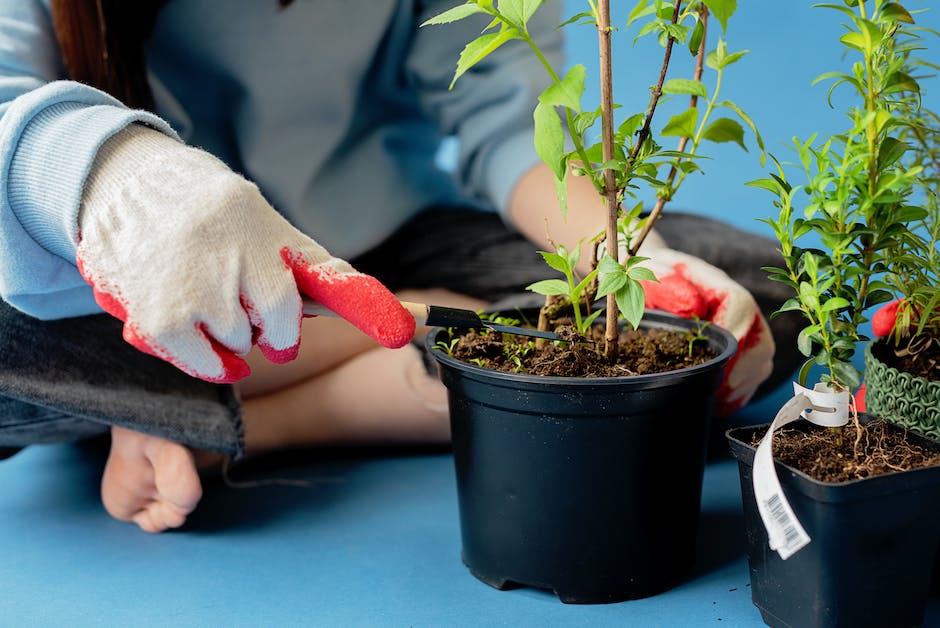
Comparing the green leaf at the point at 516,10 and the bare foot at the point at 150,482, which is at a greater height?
the green leaf at the point at 516,10

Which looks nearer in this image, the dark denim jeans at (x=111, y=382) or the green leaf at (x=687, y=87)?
the green leaf at (x=687, y=87)

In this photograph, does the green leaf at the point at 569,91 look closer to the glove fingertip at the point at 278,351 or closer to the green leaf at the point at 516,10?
the green leaf at the point at 516,10

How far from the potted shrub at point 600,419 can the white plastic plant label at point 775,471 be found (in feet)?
0.26

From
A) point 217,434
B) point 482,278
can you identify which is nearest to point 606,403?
point 217,434

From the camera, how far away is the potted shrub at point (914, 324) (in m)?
0.74

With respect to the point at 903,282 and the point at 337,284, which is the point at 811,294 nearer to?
the point at 903,282

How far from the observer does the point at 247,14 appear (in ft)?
4.10

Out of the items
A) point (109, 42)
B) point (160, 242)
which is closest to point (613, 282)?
point (160, 242)

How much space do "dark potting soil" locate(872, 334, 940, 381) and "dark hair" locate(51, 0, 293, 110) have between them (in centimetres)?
89

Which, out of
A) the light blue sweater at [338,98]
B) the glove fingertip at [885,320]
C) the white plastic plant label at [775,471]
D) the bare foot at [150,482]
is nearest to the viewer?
the white plastic plant label at [775,471]

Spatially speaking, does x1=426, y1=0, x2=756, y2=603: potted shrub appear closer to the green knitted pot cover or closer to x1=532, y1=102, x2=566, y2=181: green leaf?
x1=532, y1=102, x2=566, y2=181: green leaf

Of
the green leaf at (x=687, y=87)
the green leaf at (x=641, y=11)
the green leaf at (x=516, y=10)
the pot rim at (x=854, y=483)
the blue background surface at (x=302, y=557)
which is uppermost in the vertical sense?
the green leaf at (x=516, y=10)

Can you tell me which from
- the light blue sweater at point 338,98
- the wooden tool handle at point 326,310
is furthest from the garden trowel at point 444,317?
the light blue sweater at point 338,98

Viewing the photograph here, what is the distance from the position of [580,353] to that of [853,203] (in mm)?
243
